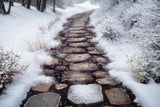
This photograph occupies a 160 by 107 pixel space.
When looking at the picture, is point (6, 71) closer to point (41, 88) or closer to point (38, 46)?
point (41, 88)

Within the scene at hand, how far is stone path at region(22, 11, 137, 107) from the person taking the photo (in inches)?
64.6

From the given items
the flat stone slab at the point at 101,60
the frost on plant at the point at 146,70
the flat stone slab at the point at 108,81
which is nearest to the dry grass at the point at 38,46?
the flat stone slab at the point at 101,60

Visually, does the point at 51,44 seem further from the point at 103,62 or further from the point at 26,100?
the point at 26,100

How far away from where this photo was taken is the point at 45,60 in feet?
9.04

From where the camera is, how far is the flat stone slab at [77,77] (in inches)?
82.7

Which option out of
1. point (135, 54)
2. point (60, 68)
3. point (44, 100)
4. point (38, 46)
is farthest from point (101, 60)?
point (38, 46)

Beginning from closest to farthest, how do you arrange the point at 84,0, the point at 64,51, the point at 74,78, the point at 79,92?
1. the point at 79,92
2. the point at 74,78
3. the point at 64,51
4. the point at 84,0

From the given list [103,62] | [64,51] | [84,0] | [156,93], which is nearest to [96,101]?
[156,93]

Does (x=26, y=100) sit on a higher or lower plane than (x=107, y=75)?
lower

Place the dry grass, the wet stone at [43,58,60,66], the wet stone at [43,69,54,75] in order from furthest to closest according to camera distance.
Answer: 1. the dry grass
2. the wet stone at [43,58,60,66]
3. the wet stone at [43,69,54,75]

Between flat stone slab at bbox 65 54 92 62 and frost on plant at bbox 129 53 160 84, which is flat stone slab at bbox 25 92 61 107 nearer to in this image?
flat stone slab at bbox 65 54 92 62

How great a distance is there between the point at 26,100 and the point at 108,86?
127 cm

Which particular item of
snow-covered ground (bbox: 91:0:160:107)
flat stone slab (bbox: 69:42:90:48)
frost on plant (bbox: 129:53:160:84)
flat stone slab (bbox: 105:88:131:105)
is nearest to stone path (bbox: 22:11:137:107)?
flat stone slab (bbox: 105:88:131:105)

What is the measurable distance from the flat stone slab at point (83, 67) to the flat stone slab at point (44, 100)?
823mm
